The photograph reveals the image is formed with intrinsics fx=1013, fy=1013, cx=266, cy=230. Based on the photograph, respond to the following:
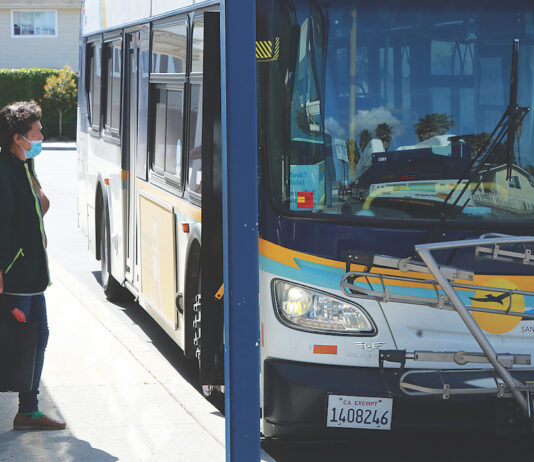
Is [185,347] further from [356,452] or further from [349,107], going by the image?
[349,107]

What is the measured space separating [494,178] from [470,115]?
1.13 feet

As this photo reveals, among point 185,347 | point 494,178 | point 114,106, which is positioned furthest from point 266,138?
point 114,106

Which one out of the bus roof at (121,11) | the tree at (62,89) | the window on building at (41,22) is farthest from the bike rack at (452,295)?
the window on building at (41,22)

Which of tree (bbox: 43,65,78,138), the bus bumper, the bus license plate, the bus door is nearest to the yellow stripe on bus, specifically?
the bus bumper

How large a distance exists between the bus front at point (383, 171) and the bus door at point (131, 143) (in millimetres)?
3354

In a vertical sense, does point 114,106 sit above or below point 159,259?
above

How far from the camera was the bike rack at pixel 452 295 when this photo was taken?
4.60m

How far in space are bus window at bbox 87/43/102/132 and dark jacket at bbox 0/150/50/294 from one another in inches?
184

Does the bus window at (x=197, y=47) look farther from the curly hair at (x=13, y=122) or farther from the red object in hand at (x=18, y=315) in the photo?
the red object in hand at (x=18, y=315)

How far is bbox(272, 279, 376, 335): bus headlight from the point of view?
507 centimetres

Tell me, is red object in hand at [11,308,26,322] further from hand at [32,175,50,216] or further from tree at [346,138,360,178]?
tree at [346,138,360,178]

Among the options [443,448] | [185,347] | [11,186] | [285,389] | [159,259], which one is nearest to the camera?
[285,389]

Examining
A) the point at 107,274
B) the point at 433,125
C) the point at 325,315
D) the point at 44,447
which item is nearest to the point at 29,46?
the point at 107,274

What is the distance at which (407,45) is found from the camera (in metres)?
5.12
